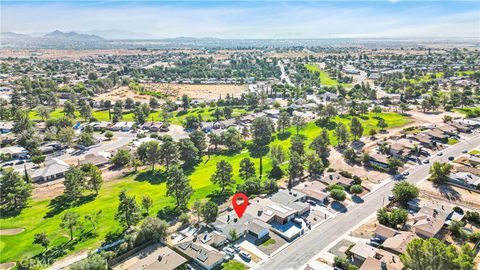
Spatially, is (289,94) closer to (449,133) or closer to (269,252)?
(449,133)

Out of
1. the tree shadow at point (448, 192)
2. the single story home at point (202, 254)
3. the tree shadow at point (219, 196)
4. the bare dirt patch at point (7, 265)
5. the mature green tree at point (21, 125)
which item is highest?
the mature green tree at point (21, 125)

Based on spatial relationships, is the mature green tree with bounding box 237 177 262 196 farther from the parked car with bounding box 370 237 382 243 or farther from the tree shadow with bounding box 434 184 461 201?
the tree shadow with bounding box 434 184 461 201

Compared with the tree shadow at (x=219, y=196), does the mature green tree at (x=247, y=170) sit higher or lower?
higher

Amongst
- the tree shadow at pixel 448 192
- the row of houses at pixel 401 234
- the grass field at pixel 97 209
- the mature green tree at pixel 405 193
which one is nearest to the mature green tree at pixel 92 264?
the grass field at pixel 97 209

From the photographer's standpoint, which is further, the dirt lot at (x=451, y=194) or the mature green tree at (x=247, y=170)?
the mature green tree at (x=247, y=170)

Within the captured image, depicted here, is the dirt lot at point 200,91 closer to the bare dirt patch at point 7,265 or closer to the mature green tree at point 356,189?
the mature green tree at point 356,189

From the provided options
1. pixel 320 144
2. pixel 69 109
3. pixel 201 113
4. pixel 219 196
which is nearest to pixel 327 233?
pixel 219 196

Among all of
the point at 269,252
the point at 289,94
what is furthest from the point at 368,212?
the point at 289,94

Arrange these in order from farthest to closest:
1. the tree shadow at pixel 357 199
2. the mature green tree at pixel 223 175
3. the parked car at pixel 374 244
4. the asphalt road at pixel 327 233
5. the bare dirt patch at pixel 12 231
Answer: the mature green tree at pixel 223 175, the tree shadow at pixel 357 199, the bare dirt patch at pixel 12 231, the parked car at pixel 374 244, the asphalt road at pixel 327 233
